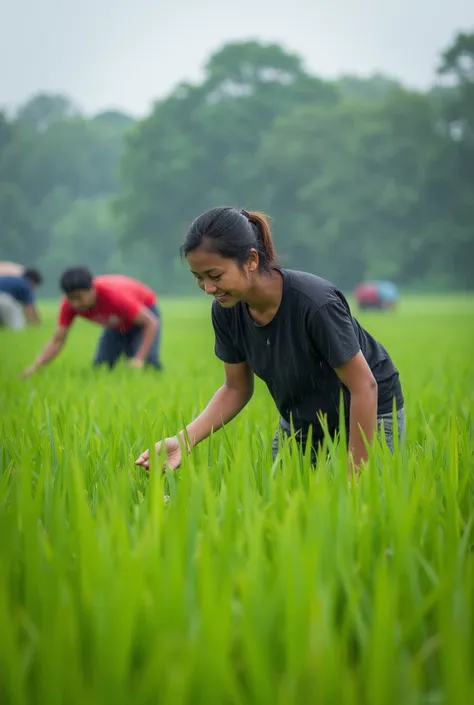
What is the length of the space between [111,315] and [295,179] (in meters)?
39.1

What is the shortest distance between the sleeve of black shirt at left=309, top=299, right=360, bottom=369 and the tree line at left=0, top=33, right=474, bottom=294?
1539 inches

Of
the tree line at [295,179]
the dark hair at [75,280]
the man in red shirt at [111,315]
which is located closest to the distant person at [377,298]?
the tree line at [295,179]

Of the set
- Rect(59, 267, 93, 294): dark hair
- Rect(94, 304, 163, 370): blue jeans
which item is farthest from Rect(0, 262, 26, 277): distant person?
Rect(59, 267, 93, 294): dark hair

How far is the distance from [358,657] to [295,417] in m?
1.53

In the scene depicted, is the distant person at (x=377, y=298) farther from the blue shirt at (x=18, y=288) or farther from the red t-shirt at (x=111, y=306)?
the red t-shirt at (x=111, y=306)

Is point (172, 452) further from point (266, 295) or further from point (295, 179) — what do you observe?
point (295, 179)

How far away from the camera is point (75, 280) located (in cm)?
555

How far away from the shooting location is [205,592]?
1127 millimetres

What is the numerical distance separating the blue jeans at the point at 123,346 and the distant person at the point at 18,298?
19.2ft

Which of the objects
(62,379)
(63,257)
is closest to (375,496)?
(62,379)

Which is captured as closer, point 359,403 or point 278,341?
point 359,403

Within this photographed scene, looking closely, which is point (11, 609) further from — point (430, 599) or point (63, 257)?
point (63, 257)

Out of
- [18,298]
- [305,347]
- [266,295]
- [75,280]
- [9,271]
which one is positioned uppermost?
[9,271]

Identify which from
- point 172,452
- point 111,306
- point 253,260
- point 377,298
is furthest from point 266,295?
point 377,298
